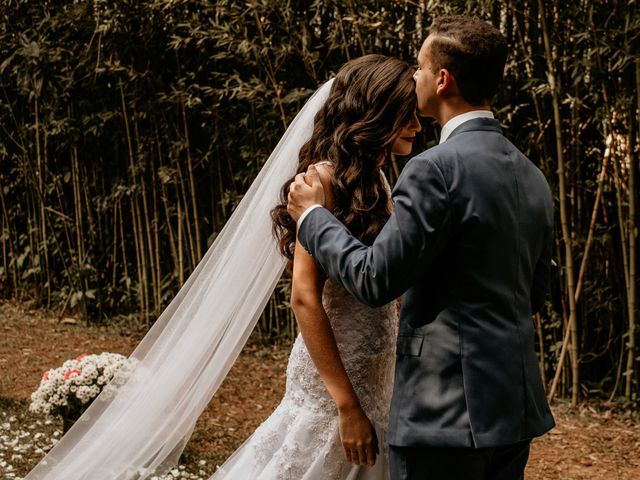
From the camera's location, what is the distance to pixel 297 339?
7.16 ft

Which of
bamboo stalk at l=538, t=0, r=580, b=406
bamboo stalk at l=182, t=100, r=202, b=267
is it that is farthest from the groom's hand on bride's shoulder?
bamboo stalk at l=182, t=100, r=202, b=267

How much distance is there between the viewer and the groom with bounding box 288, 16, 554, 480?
5.01 feet

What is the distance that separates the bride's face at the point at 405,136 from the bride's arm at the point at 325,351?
35cm

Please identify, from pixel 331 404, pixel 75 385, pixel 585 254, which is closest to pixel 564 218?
pixel 585 254

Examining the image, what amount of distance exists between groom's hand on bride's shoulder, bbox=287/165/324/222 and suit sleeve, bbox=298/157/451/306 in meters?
0.18

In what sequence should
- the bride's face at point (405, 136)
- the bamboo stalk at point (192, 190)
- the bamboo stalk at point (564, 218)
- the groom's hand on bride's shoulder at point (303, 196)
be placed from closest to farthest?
1. the groom's hand on bride's shoulder at point (303, 196)
2. the bride's face at point (405, 136)
3. the bamboo stalk at point (564, 218)
4. the bamboo stalk at point (192, 190)

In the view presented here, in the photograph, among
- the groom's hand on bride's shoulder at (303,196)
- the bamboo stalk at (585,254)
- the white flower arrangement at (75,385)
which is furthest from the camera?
the bamboo stalk at (585,254)

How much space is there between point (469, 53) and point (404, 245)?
39 cm

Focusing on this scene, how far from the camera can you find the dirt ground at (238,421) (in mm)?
3861

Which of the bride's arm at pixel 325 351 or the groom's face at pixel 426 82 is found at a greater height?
the groom's face at pixel 426 82

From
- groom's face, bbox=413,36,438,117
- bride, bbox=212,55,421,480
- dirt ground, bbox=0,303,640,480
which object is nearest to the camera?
groom's face, bbox=413,36,438,117

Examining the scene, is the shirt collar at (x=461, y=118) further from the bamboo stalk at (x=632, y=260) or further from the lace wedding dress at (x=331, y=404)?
the bamboo stalk at (x=632, y=260)

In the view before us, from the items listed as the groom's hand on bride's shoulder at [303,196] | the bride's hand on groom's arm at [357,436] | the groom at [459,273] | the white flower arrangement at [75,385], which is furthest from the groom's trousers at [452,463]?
the white flower arrangement at [75,385]

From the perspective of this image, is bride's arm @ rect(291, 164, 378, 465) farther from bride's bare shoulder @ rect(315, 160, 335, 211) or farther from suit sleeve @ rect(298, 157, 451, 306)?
suit sleeve @ rect(298, 157, 451, 306)
